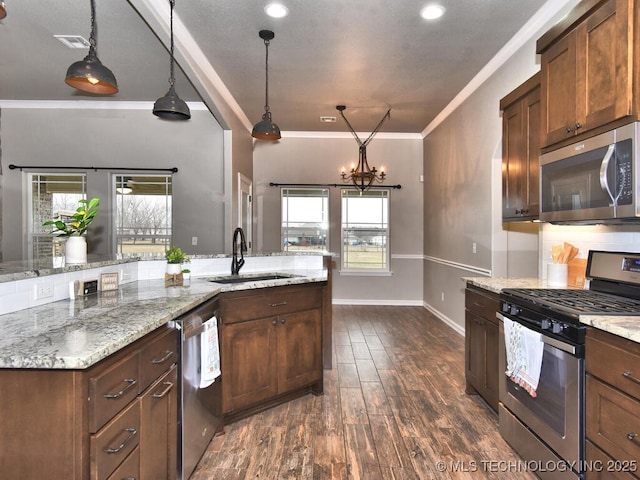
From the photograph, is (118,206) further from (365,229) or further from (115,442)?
(115,442)

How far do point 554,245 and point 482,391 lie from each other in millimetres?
1199

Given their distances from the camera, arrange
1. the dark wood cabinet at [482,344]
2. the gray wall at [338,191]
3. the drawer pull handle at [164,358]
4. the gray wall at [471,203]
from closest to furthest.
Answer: the drawer pull handle at [164,358] → the dark wood cabinet at [482,344] → the gray wall at [471,203] → the gray wall at [338,191]

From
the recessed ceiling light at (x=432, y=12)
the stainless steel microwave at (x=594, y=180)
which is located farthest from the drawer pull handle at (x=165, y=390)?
the recessed ceiling light at (x=432, y=12)

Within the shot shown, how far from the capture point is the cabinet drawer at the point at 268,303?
2.34 metres

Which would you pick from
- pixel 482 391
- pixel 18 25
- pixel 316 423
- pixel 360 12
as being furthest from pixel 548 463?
pixel 18 25

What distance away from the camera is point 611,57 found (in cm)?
174

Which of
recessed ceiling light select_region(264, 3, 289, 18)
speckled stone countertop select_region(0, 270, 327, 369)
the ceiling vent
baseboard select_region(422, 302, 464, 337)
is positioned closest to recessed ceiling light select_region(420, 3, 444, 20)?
recessed ceiling light select_region(264, 3, 289, 18)

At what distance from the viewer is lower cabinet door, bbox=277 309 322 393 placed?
2.62 metres

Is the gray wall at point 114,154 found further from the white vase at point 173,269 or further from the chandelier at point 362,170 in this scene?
Result: the white vase at point 173,269

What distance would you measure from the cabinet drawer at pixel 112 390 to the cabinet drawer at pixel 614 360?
1.82 metres

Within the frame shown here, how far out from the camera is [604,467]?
1450 millimetres

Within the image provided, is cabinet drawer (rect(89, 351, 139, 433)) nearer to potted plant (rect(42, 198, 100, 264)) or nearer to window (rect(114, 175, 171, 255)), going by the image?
potted plant (rect(42, 198, 100, 264))

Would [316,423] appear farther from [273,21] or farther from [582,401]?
[273,21]

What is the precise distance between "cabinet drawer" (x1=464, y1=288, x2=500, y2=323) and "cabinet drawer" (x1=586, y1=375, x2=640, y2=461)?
2.90 ft
